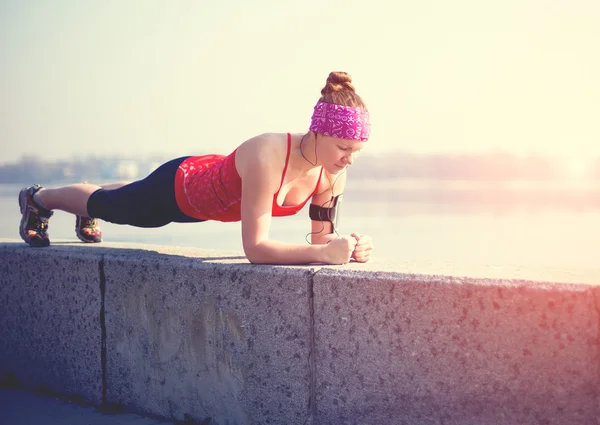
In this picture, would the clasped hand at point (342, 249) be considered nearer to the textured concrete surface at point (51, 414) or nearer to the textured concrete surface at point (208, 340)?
the textured concrete surface at point (208, 340)

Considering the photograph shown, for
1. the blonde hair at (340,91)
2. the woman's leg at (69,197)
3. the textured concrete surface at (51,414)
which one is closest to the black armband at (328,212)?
the blonde hair at (340,91)

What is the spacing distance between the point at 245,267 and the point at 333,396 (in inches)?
28.8

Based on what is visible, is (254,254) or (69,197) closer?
(254,254)

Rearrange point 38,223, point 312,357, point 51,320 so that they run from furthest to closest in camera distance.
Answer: point 38,223 → point 51,320 → point 312,357

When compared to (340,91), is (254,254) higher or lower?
lower

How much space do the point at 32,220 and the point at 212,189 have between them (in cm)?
138

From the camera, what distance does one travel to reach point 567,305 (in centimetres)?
288

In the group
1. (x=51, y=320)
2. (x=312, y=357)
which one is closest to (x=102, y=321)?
(x=51, y=320)

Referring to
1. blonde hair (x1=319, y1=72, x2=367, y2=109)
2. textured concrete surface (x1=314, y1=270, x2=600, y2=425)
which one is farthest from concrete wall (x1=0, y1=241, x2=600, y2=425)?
blonde hair (x1=319, y1=72, x2=367, y2=109)

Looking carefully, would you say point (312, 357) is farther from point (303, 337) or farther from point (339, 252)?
point (339, 252)

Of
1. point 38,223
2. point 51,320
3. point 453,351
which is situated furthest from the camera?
point 38,223

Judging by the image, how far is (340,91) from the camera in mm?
3867

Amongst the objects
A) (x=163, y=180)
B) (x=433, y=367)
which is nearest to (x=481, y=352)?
(x=433, y=367)

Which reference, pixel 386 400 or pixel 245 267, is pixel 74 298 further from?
pixel 386 400
